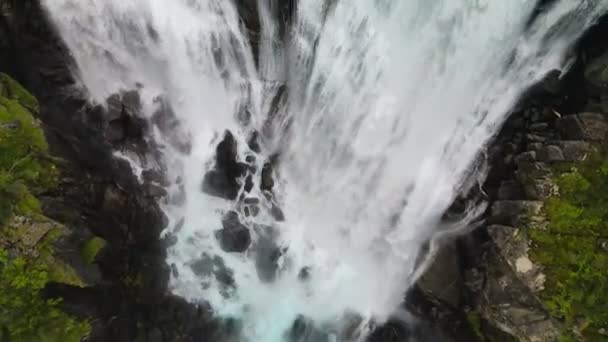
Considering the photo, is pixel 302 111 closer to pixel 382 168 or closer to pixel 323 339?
pixel 382 168

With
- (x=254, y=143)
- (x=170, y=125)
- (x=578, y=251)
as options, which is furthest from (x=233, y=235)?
(x=578, y=251)

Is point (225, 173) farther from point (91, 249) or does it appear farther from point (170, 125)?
point (91, 249)

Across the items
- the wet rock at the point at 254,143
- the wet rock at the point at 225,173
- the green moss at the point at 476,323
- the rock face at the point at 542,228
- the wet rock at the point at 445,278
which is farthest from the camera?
the wet rock at the point at 254,143

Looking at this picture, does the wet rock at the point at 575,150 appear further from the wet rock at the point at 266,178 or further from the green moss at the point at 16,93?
the green moss at the point at 16,93

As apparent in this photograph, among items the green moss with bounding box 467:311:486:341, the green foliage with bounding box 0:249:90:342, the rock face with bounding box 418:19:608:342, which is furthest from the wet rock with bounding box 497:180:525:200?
the green foliage with bounding box 0:249:90:342

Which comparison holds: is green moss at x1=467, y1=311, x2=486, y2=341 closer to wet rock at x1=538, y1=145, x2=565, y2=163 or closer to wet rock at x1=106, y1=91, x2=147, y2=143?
wet rock at x1=538, y1=145, x2=565, y2=163

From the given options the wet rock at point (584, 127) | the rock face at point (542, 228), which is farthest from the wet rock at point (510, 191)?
the wet rock at point (584, 127)
